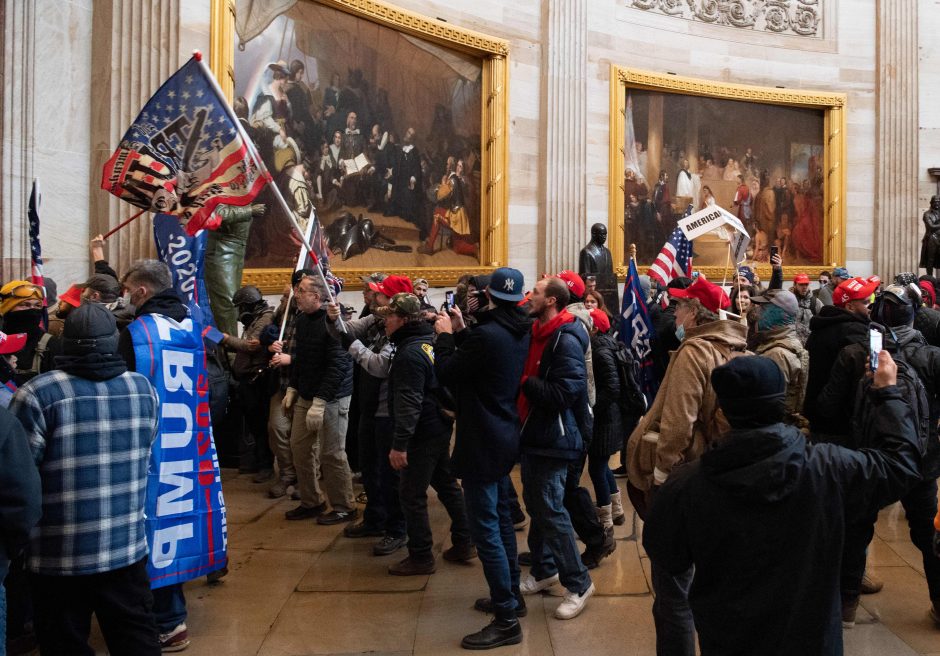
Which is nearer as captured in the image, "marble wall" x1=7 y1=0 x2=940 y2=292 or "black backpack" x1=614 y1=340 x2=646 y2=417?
"black backpack" x1=614 y1=340 x2=646 y2=417

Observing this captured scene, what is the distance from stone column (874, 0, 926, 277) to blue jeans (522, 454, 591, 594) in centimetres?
1461

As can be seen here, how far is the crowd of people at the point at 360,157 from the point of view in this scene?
10070mm

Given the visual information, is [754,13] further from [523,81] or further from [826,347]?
[826,347]

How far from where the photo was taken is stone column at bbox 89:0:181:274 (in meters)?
8.12

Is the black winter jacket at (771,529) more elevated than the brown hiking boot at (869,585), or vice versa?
the black winter jacket at (771,529)

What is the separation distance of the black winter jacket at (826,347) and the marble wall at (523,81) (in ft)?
19.8

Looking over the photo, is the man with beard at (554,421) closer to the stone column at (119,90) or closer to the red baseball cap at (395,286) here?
the red baseball cap at (395,286)

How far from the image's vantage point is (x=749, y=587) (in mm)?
2264

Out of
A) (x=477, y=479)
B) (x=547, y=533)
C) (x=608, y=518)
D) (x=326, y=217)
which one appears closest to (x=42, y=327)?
(x=477, y=479)

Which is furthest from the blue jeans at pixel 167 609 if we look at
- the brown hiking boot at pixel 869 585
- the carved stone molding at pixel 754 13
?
the carved stone molding at pixel 754 13

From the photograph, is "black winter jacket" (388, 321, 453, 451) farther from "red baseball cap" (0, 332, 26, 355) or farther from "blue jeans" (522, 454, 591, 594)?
"red baseball cap" (0, 332, 26, 355)

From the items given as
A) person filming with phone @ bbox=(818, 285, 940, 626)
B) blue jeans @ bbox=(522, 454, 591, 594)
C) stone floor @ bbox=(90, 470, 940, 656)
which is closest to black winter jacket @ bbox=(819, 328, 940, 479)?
person filming with phone @ bbox=(818, 285, 940, 626)

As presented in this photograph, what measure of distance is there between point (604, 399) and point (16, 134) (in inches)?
215

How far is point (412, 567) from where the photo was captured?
526 centimetres
